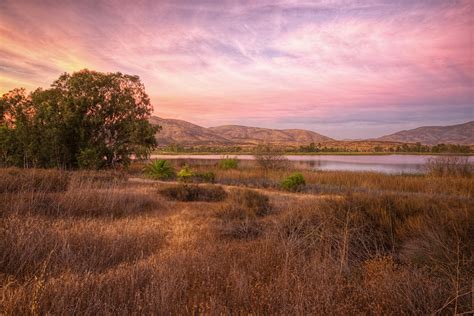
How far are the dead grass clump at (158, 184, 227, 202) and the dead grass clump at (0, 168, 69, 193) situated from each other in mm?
4160

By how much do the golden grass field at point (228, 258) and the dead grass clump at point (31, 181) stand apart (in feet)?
0.17

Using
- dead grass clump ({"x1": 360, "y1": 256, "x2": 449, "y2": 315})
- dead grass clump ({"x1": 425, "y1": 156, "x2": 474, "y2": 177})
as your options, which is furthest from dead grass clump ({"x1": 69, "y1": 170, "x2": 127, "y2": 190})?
dead grass clump ({"x1": 425, "y1": 156, "x2": 474, "y2": 177})

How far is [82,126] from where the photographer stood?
17391 millimetres

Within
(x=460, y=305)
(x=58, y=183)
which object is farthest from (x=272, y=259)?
(x=58, y=183)

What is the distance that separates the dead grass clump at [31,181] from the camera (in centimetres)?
872

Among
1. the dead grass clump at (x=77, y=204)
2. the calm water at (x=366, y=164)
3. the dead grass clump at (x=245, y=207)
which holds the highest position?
the dead grass clump at (x=77, y=204)

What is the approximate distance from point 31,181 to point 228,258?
28.1 ft

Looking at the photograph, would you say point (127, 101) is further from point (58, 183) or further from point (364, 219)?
point (364, 219)

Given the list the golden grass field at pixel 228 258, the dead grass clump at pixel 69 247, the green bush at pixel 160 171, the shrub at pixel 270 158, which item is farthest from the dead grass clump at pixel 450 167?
the dead grass clump at pixel 69 247

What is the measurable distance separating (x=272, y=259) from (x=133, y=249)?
8.59 ft

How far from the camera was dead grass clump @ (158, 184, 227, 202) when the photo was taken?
12.8 m

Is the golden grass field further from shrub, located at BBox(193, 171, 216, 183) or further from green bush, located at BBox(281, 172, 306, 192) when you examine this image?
shrub, located at BBox(193, 171, 216, 183)

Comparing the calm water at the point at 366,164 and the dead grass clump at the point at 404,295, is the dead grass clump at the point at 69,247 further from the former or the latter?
the calm water at the point at 366,164

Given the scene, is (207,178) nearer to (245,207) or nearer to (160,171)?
(160,171)
